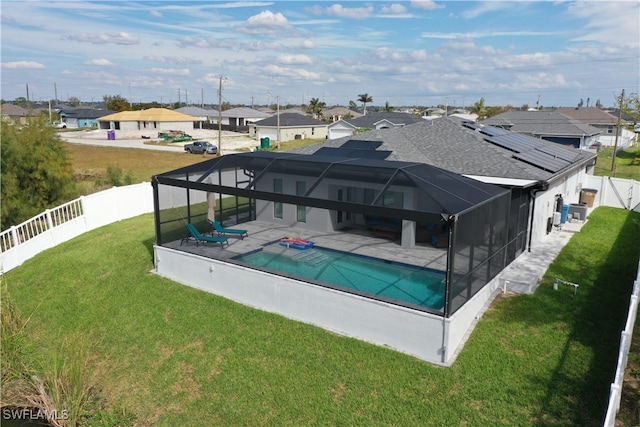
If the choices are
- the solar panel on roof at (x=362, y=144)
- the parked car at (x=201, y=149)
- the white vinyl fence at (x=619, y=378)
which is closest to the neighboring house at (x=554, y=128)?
the parked car at (x=201, y=149)

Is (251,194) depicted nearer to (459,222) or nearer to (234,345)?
(234,345)

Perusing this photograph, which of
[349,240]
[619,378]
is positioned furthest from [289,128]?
[619,378]

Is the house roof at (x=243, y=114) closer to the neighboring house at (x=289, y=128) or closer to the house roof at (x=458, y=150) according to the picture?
the neighboring house at (x=289, y=128)

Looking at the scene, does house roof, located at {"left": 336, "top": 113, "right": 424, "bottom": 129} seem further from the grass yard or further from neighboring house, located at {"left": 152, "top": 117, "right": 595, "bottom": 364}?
the grass yard

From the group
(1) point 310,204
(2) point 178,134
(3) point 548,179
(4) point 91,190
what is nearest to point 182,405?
(1) point 310,204

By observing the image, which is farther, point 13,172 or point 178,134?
point 178,134
